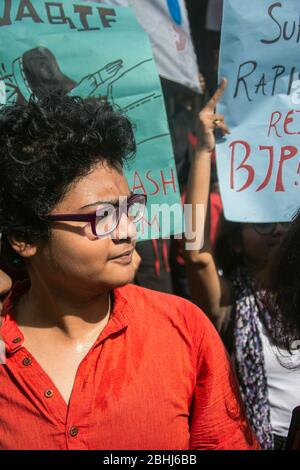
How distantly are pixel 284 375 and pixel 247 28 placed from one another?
1156 mm

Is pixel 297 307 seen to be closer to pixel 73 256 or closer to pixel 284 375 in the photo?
pixel 284 375

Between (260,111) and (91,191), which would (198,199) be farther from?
(91,191)

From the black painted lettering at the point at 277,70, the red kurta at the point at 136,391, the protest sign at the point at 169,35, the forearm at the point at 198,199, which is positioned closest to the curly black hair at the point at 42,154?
the red kurta at the point at 136,391

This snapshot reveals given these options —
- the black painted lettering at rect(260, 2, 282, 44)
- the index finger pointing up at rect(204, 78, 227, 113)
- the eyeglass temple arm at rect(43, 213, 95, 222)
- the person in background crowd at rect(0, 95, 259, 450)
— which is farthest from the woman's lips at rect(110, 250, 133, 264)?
the black painted lettering at rect(260, 2, 282, 44)

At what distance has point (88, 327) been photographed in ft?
4.93

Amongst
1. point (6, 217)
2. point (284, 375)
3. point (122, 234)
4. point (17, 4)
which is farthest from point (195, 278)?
point (17, 4)

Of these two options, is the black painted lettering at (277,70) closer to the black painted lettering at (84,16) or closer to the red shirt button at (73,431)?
the black painted lettering at (84,16)

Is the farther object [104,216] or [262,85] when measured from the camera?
[262,85]

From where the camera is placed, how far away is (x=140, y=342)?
1.44 m

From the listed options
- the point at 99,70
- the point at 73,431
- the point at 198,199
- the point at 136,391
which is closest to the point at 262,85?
the point at 198,199

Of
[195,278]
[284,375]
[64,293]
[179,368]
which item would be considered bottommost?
[284,375]

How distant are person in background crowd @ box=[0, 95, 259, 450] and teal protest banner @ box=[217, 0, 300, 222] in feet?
1.71

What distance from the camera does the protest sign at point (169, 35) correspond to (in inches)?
88.0

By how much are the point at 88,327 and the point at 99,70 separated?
3.09ft
